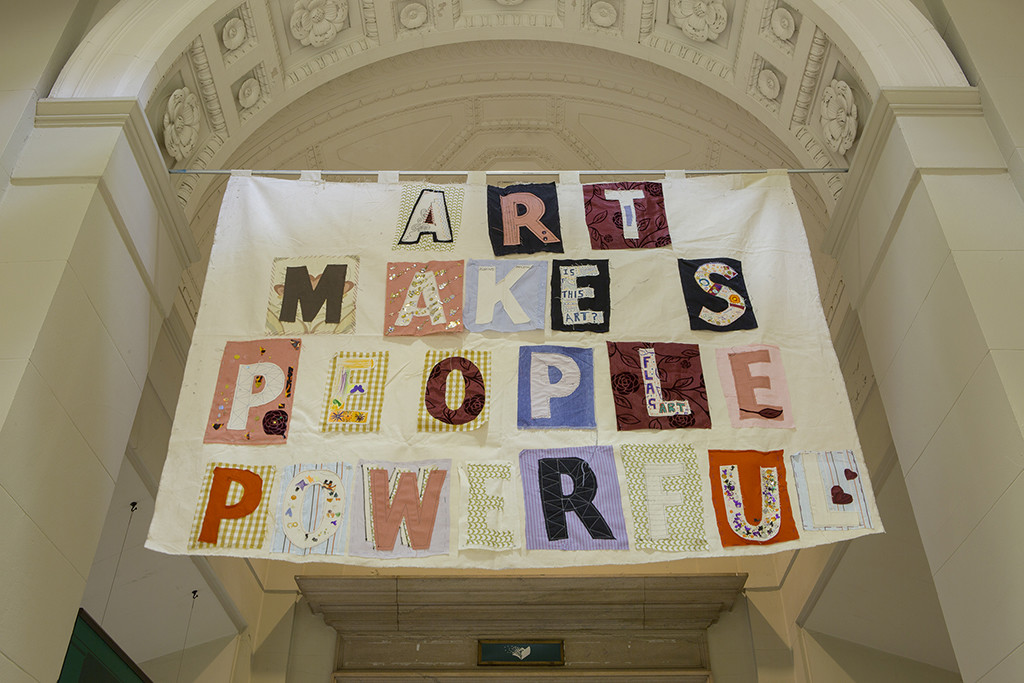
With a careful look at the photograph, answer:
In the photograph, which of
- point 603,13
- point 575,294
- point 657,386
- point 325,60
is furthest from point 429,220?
point 603,13

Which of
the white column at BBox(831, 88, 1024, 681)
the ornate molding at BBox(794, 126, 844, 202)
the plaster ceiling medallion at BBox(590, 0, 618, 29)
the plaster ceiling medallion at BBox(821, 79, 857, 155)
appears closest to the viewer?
the white column at BBox(831, 88, 1024, 681)

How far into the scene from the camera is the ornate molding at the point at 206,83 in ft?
16.0

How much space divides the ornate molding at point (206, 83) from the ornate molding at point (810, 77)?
11.0ft

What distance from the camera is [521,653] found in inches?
270

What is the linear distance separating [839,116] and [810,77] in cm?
35

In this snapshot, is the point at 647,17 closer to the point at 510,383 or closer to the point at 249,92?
the point at 249,92

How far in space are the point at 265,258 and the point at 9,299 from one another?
3.68ft

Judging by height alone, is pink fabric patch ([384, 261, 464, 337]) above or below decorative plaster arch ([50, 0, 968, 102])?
below

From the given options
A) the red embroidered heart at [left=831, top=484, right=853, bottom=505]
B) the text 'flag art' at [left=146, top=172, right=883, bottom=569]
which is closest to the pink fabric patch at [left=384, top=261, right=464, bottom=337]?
the text 'flag art' at [left=146, top=172, right=883, bottom=569]

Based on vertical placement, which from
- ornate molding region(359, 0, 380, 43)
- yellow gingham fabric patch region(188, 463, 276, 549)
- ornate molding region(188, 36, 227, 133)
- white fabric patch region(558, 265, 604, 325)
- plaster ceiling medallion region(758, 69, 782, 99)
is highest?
ornate molding region(359, 0, 380, 43)

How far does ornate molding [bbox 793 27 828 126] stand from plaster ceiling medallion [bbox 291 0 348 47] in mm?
2831

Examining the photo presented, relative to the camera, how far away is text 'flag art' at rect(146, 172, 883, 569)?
347 centimetres

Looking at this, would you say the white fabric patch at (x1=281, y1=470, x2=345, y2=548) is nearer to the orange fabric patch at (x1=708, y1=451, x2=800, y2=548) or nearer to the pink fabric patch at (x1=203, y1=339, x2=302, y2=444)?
the pink fabric patch at (x1=203, y1=339, x2=302, y2=444)

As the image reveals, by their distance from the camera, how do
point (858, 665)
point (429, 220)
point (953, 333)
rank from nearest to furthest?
point (953, 333)
point (429, 220)
point (858, 665)
